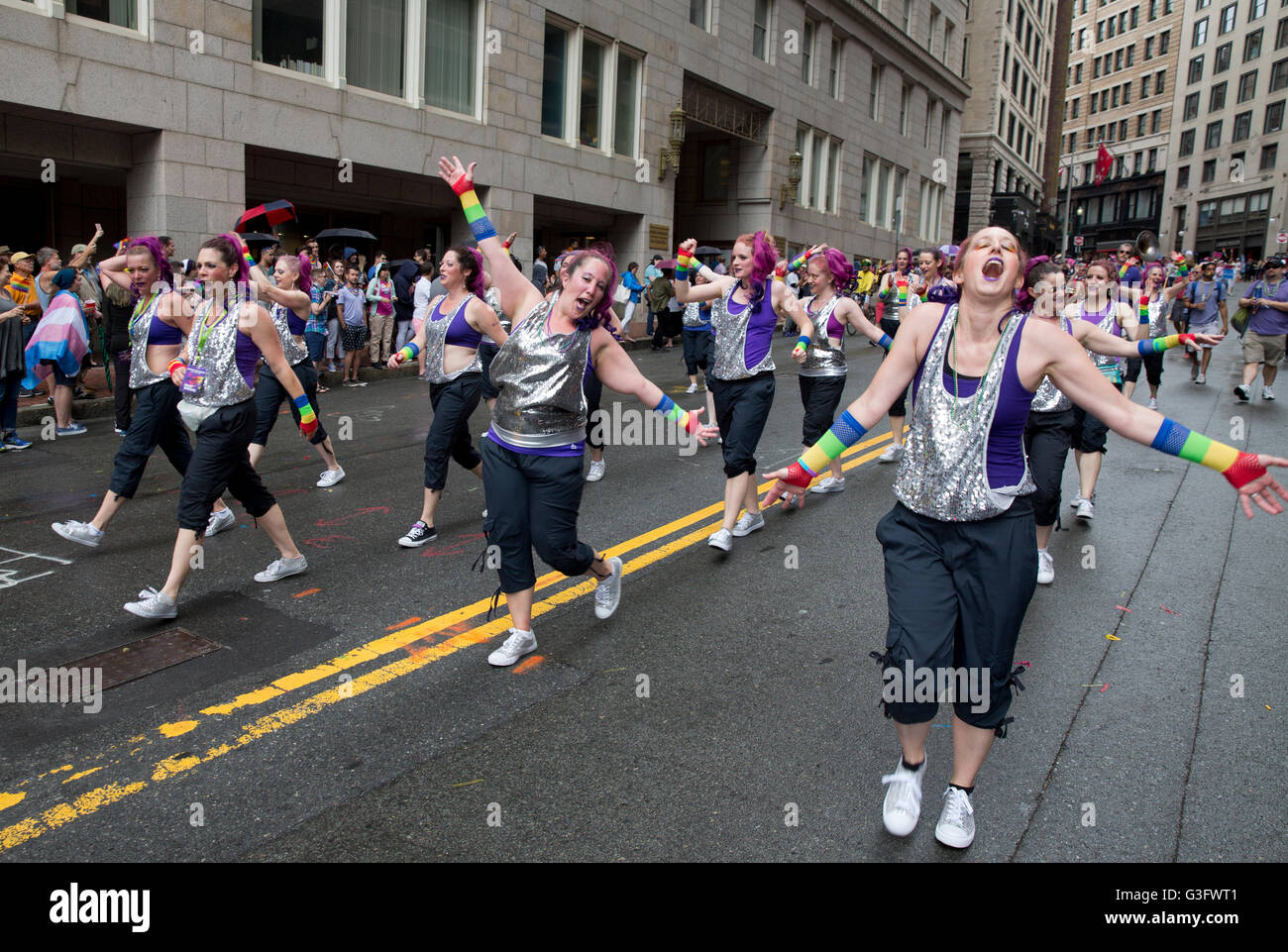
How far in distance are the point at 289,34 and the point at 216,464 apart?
13.5 metres

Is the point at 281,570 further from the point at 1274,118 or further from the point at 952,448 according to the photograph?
the point at 1274,118

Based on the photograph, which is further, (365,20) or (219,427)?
(365,20)

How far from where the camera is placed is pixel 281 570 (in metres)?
5.55

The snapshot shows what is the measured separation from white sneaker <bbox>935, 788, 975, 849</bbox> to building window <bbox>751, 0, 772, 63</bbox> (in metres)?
27.8

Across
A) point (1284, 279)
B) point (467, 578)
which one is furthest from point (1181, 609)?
point (1284, 279)

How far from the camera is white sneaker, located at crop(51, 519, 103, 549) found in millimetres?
5922

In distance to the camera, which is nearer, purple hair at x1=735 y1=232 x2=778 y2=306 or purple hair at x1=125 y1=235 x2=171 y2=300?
purple hair at x1=125 y1=235 x2=171 y2=300

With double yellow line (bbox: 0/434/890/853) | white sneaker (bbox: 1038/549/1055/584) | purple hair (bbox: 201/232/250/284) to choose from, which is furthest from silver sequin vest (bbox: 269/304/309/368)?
white sneaker (bbox: 1038/549/1055/584)

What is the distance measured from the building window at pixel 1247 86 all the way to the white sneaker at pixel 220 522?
252ft

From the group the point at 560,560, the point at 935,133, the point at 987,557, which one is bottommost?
the point at 560,560

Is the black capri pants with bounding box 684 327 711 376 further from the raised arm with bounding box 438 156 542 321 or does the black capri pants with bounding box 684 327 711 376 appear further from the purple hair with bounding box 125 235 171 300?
the raised arm with bounding box 438 156 542 321

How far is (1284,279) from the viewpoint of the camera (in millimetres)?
13258
